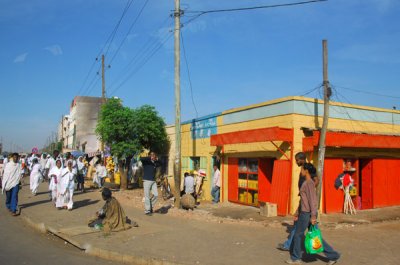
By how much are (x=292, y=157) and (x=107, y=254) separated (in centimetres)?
723

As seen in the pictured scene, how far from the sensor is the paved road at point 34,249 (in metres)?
6.78

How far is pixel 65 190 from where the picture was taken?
1259 cm

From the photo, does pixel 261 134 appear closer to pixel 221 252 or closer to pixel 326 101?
pixel 326 101

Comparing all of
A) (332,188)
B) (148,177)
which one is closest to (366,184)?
(332,188)

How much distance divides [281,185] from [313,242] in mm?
6340

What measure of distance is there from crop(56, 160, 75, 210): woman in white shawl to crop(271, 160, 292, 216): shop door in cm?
676

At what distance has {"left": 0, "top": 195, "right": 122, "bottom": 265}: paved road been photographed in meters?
6.78

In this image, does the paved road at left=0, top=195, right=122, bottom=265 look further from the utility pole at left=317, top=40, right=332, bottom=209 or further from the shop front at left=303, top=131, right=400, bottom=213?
the shop front at left=303, top=131, right=400, bottom=213

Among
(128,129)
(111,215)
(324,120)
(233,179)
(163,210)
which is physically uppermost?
(128,129)

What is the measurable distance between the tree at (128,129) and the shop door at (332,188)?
10792mm

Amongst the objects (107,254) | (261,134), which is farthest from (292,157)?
(107,254)

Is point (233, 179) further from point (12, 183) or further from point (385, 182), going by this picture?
point (12, 183)

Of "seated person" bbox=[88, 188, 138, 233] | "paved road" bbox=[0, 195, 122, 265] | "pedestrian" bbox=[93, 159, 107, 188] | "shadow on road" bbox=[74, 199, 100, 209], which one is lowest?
"paved road" bbox=[0, 195, 122, 265]

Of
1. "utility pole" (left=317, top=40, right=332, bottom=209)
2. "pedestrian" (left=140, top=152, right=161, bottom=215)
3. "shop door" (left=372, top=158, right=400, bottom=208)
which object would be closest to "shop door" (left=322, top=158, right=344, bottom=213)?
"utility pole" (left=317, top=40, right=332, bottom=209)
